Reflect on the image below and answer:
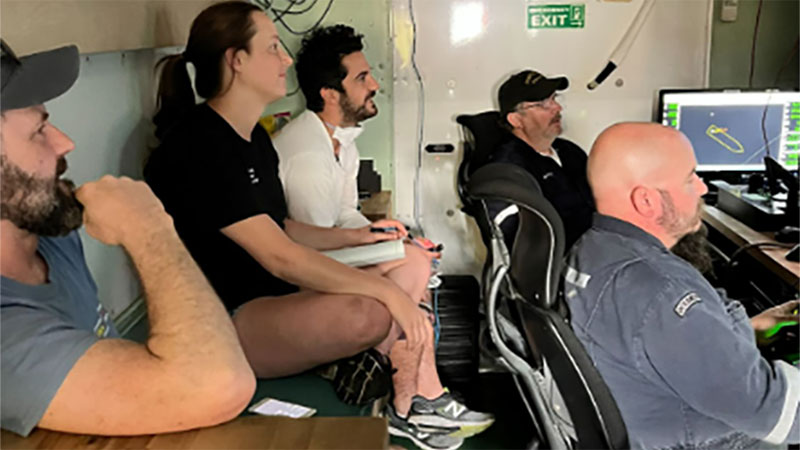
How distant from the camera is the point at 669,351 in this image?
118cm

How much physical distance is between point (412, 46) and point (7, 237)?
2376 mm

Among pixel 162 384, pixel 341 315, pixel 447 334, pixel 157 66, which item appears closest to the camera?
pixel 162 384

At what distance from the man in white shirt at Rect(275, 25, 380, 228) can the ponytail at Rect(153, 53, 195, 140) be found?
452 mm

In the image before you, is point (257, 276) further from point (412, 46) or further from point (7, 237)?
point (412, 46)

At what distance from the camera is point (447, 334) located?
2643mm

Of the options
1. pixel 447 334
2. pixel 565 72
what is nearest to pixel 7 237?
pixel 447 334

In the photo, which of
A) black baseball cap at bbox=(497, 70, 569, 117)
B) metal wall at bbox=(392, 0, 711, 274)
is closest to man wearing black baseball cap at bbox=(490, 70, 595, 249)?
black baseball cap at bbox=(497, 70, 569, 117)

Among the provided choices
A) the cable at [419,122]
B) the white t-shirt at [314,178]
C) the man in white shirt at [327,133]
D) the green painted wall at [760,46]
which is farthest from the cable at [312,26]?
the green painted wall at [760,46]

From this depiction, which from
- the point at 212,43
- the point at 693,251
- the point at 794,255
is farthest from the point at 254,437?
the point at 794,255

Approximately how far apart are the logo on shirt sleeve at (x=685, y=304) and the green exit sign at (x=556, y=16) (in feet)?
6.92

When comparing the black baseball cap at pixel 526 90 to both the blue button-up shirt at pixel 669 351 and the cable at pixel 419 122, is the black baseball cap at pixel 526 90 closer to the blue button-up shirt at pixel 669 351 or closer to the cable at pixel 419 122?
the cable at pixel 419 122

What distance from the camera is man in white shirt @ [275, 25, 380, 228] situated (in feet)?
7.27

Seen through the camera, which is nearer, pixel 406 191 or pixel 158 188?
pixel 158 188

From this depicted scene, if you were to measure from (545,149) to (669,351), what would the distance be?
1592 mm
